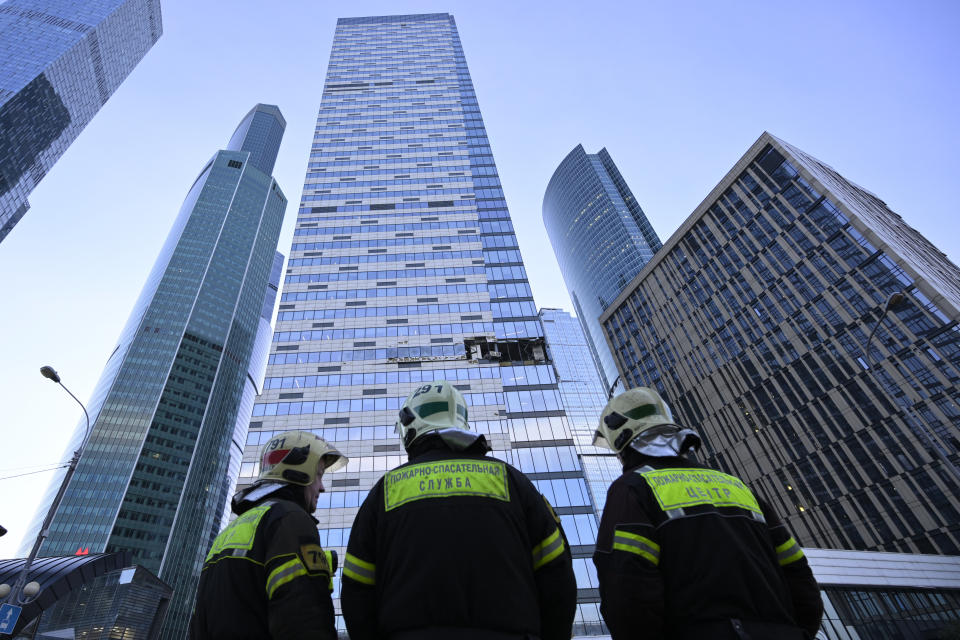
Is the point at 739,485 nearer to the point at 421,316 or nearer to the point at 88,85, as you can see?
the point at 421,316

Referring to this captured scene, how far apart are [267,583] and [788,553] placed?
3642 millimetres

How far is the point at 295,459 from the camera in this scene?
419 cm

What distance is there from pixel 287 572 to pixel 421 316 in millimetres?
51820

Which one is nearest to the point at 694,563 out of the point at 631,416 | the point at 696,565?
the point at 696,565

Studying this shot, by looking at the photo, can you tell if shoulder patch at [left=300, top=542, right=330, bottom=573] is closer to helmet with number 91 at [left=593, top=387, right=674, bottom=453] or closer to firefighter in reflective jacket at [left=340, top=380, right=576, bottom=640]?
firefighter in reflective jacket at [left=340, top=380, right=576, bottom=640]

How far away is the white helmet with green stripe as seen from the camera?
3.85 metres

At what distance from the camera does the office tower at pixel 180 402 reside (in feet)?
309

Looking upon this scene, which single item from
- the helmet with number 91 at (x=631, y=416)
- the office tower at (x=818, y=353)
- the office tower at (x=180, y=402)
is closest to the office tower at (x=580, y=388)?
the office tower at (x=818, y=353)

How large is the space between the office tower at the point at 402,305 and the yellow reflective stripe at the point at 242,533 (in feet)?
127

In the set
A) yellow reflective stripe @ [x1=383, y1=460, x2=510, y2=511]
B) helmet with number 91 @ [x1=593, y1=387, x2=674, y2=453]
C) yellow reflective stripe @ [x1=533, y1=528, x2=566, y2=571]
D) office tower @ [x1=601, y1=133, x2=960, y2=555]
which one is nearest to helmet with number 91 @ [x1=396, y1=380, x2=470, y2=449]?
yellow reflective stripe @ [x1=383, y1=460, x2=510, y2=511]

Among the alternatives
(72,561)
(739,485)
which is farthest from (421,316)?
(739,485)

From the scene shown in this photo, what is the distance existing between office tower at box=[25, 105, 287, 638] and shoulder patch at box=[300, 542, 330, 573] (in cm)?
10964

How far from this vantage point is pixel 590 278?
134500 mm

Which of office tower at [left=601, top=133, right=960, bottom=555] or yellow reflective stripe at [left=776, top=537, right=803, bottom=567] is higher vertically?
office tower at [left=601, top=133, right=960, bottom=555]
